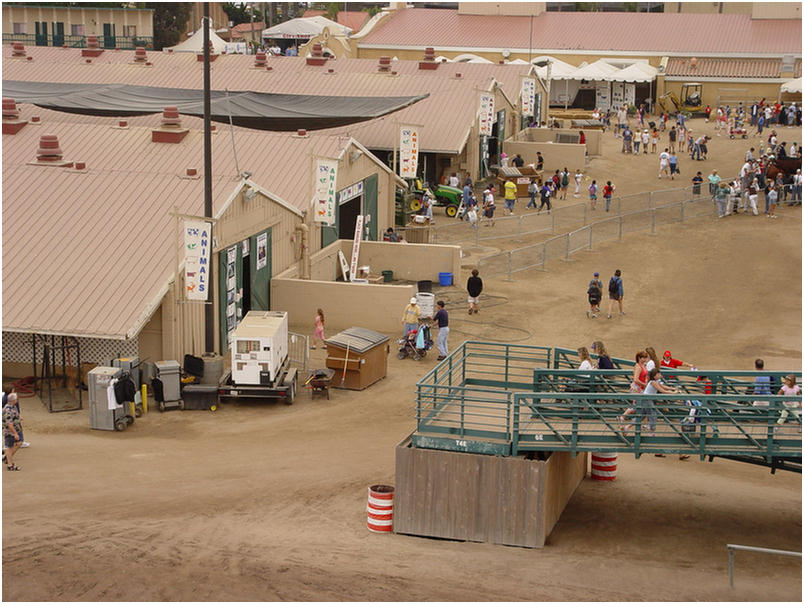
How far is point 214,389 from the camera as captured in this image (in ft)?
80.4

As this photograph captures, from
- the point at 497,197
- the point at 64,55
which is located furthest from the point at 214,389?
the point at 64,55

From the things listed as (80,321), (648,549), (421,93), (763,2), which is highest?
(763,2)

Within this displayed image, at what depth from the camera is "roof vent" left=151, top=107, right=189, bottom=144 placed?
34.2m

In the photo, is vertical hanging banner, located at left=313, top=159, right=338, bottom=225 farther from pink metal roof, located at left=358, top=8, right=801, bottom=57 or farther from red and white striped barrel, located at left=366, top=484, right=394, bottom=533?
pink metal roof, located at left=358, top=8, right=801, bottom=57

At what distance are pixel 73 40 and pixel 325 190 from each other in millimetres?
57338

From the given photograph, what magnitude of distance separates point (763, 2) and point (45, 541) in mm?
70739

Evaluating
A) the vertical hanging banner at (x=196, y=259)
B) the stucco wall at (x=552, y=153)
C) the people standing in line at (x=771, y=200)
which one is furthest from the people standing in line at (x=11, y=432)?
the stucco wall at (x=552, y=153)

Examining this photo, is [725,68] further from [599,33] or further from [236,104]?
[236,104]

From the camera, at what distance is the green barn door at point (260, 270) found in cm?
2941

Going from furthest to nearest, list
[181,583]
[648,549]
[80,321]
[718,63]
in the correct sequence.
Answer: [718,63] → [80,321] → [648,549] → [181,583]

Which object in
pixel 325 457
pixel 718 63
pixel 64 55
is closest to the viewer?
pixel 325 457

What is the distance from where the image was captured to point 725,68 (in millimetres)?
73250

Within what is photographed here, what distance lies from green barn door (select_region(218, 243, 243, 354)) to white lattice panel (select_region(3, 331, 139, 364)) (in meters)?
2.72

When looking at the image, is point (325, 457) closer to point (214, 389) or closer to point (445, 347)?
point (214, 389)
